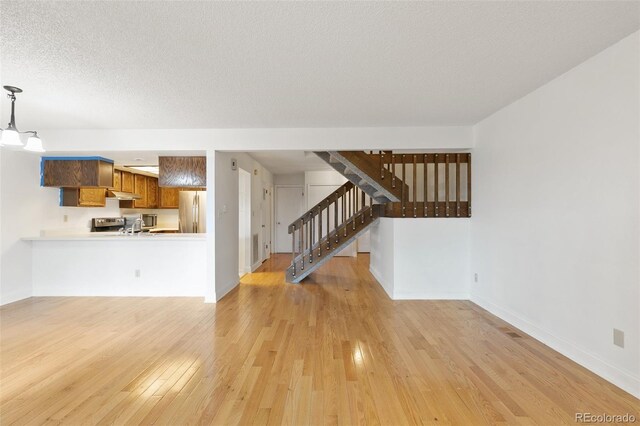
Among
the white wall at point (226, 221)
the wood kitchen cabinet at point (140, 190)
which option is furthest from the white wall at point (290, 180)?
the wood kitchen cabinet at point (140, 190)

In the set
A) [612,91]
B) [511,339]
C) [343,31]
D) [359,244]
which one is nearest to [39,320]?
[343,31]

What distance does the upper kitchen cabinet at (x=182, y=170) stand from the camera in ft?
14.6

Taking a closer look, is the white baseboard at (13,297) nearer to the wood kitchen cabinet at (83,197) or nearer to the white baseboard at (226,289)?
the wood kitchen cabinet at (83,197)

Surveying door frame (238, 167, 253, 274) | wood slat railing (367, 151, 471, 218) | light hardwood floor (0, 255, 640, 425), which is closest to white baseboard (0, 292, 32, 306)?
light hardwood floor (0, 255, 640, 425)

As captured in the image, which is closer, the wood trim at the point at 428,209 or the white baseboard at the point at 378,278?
the wood trim at the point at 428,209

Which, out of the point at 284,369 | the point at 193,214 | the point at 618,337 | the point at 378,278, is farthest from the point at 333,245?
the point at 618,337

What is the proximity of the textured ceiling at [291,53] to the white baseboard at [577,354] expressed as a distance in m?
2.28

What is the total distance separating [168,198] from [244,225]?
99.9 inches

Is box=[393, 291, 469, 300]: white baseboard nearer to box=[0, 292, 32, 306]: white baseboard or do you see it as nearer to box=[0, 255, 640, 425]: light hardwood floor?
box=[0, 255, 640, 425]: light hardwood floor

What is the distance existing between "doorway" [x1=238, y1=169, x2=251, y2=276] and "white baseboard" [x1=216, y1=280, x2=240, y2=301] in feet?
3.07

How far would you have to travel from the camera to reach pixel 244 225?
233 inches

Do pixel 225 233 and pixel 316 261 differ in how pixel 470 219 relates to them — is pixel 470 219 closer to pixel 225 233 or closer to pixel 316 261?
pixel 316 261

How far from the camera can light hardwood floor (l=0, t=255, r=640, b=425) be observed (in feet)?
5.83

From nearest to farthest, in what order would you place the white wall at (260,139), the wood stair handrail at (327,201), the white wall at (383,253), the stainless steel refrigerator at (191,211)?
1. the white wall at (260,139)
2. the white wall at (383,253)
3. the wood stair handrail at (327,201)
4. the stainless steel refrigerator at (191,211)
